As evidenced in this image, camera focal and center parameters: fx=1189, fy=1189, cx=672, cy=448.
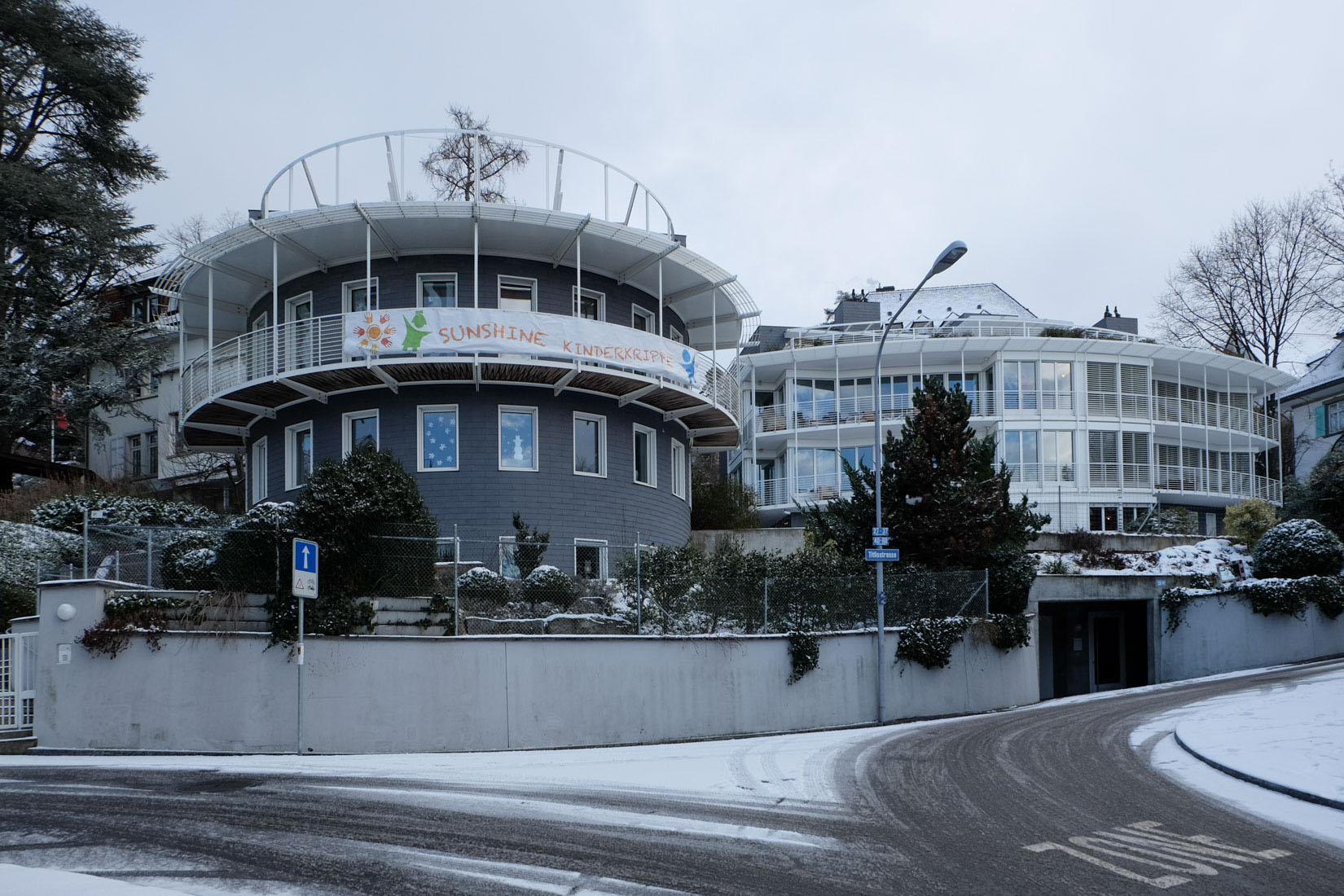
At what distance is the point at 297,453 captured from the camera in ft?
94.9

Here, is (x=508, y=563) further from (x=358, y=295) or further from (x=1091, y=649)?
(x=1091, y=649)

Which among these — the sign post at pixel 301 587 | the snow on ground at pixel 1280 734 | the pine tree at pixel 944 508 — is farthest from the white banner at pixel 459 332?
the snow on ground at pixel 1280 734

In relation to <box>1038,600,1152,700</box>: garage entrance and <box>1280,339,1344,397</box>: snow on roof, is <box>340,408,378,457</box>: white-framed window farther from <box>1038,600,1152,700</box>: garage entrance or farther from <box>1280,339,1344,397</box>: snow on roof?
<box>1280,339,1344,397</box>: snow on roof

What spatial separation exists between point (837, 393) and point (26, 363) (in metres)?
27.4

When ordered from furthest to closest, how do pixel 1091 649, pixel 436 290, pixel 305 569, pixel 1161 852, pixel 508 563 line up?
pixel 1091 649 < pixel 436 290 < pixel 508 563 < pixel 305 569 < pixel 1161 852

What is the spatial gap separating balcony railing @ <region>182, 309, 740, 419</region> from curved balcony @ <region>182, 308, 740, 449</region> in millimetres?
24

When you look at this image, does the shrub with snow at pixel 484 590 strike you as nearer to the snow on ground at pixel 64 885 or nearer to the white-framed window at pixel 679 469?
the snow on ground at pixel 64 885

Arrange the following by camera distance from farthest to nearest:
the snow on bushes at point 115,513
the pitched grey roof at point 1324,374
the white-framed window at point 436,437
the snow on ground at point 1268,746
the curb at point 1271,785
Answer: the pitched grey roof at point 1324,374
the white-framed window at point 436,437
the snow on bushes at point 115,513
the snow on ground at point 1268,746
the curb at point 1271,785

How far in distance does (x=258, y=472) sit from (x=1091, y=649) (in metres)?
24.5

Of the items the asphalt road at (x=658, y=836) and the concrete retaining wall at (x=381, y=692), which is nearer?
the asphalt road at (x=658, y=836)

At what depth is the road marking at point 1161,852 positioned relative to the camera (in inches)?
344

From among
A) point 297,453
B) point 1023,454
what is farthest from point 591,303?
point 1023,454

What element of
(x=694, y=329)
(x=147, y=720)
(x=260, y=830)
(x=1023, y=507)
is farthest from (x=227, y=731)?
(x=694, y=329)

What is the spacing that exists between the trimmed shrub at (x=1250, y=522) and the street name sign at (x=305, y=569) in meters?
27.7
